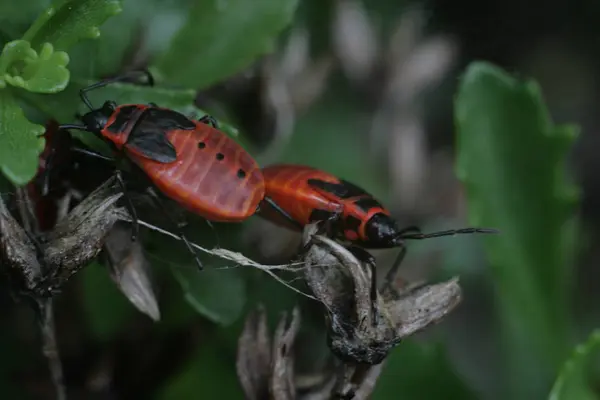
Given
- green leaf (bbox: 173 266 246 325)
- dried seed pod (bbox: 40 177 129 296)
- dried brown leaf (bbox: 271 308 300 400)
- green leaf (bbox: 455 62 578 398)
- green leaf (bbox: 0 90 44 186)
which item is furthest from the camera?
green leaf (bbox: 455 62 578 398)

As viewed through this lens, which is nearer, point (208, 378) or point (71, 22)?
point (71, 22)

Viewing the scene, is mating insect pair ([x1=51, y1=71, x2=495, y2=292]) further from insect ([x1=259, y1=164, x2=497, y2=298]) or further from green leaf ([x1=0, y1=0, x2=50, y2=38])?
green leaf ([x1=0, y1=0, x2=50, y2=38])

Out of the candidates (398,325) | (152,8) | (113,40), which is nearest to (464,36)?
(152,8)

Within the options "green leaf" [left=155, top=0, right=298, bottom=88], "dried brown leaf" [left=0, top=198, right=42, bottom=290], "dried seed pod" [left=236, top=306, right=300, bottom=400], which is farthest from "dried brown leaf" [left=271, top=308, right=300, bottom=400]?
"green leaf" [left=155, top=0, right=298, bottom=88]

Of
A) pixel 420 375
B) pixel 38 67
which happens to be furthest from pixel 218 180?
pixel 420 375

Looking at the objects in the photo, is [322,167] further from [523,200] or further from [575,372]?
[575,372]

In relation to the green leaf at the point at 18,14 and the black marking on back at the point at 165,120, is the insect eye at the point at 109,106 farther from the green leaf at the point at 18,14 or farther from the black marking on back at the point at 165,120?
the green leaf at the point at 18,14

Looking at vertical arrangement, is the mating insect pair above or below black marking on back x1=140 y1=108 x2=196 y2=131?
below
